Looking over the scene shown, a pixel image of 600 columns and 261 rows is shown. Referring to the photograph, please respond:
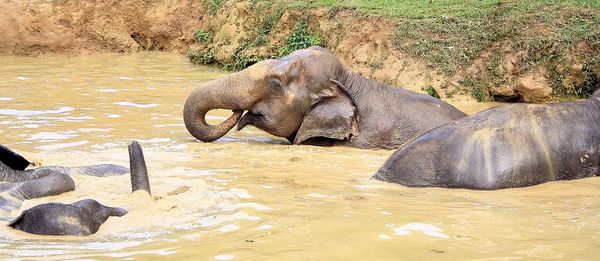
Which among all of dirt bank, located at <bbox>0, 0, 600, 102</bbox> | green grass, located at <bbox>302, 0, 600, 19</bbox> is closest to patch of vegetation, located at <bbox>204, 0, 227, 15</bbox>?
dirt bank, located at <bbox>0, 0, 600, 102</bbox>

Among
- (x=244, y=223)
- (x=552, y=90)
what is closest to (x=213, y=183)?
(x=244, y=223)

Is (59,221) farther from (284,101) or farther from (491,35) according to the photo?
(491,35)

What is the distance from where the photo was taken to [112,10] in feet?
61.6

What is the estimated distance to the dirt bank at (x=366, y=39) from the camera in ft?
39.1

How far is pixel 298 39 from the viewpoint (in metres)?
14.9

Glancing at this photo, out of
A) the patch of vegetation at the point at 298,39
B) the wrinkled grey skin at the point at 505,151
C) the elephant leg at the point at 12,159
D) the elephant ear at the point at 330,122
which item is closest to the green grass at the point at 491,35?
the patch of vegetation at the point at 298,39

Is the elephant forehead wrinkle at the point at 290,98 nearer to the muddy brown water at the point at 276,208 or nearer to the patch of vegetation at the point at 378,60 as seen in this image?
the muddy brown water at the point at 276,208

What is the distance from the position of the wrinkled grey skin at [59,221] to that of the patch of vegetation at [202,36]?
38.5ft

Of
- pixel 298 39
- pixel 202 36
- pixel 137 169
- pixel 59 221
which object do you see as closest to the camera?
pixel 59 221

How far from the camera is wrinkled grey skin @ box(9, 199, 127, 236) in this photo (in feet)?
18.3

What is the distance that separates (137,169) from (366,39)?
291 inches

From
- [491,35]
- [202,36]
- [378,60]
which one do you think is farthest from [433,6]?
[202,36]

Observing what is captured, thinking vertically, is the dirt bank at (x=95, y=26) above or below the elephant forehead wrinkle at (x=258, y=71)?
above

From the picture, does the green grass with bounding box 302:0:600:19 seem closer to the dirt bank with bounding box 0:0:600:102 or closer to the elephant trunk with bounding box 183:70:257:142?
the dirt bank with bounding box 0:0:600:102
